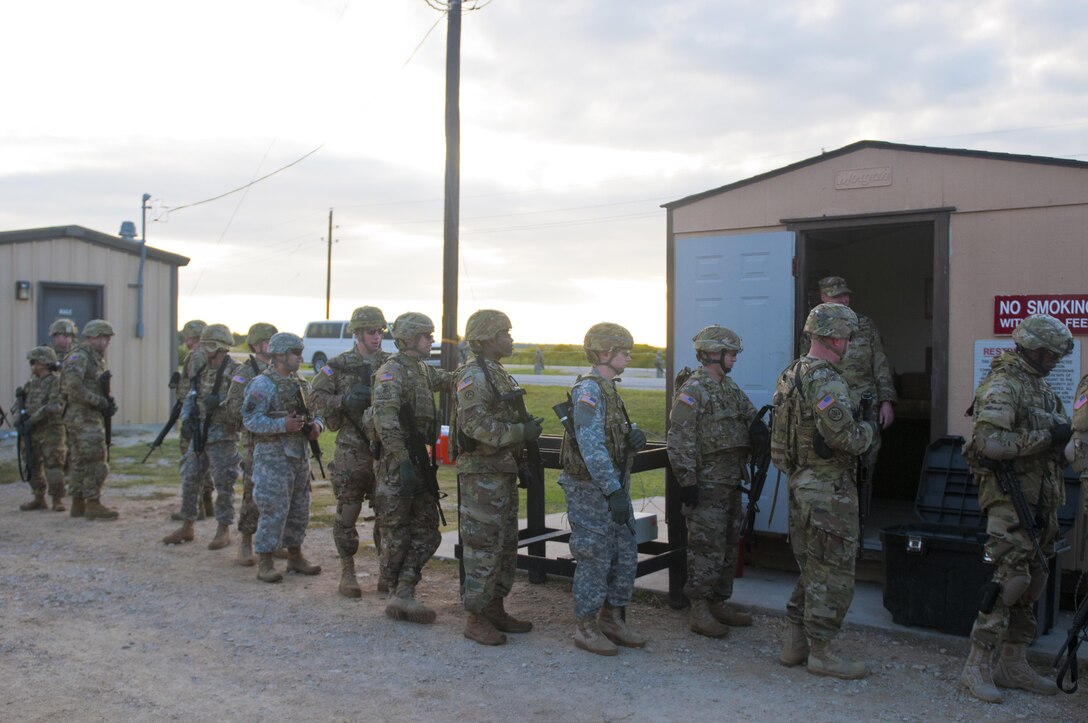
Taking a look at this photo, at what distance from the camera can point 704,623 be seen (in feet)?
18.8

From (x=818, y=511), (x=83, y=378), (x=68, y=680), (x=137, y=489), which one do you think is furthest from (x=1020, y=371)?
(x=137, y=489)

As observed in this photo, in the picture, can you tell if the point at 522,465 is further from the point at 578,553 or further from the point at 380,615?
the point at 380,615

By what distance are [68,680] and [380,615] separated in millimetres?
1893

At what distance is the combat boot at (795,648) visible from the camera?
519 cm

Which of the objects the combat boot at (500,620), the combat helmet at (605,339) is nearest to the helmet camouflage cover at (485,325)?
the combat helmet at (605,339)

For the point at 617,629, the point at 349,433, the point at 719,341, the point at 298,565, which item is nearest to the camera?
the point at 617,629

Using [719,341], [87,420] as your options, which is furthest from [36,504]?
[719,341]

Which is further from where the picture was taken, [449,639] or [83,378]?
[83,378]

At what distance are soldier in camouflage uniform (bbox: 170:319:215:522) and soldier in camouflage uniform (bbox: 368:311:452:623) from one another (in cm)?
307

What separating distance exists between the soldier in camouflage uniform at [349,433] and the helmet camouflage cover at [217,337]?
6.37ft

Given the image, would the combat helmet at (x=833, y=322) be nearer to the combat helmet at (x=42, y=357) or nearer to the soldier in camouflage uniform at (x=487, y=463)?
the soldier in camouflage uniform at (x=487, y=463)

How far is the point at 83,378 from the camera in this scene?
30.1 feet

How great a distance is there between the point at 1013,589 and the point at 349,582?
419cm

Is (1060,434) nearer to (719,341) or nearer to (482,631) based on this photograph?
(719,341)
